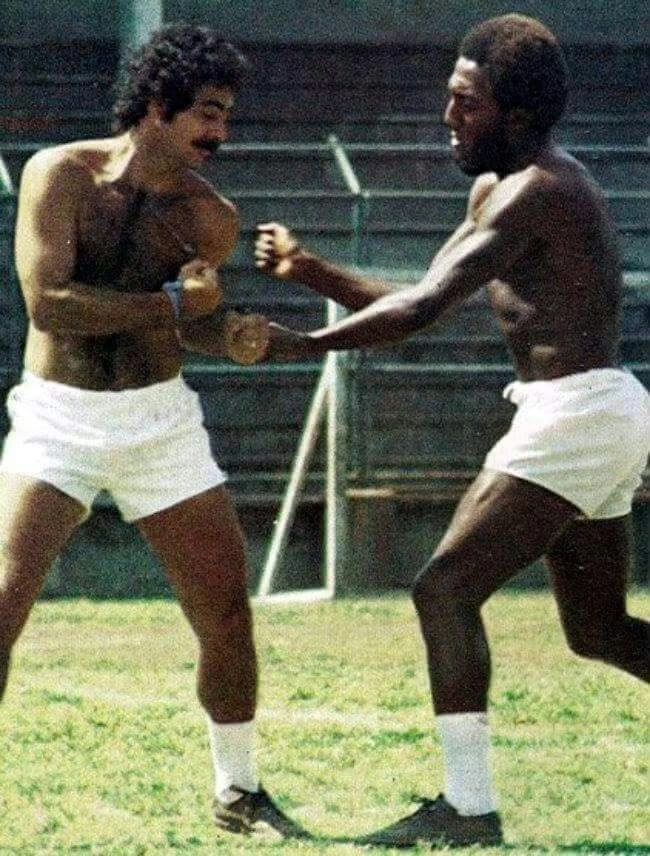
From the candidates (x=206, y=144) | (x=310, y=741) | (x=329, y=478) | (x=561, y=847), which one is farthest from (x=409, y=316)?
(x=329, y=478)

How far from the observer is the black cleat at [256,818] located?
→ 24.9ft

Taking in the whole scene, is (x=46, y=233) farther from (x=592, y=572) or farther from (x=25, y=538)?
(x=592, y=572)

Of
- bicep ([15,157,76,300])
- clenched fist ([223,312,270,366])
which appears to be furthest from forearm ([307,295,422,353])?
bicep ([15,157,76,300])

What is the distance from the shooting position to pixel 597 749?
30.4ft

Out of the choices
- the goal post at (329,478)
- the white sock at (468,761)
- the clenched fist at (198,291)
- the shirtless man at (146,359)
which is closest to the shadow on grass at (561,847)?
the white sock at (468,761)

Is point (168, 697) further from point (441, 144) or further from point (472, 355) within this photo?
point (441, 144)

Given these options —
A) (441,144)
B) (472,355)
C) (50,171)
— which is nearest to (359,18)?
(441,144)

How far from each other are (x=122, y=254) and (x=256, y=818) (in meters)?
1.52

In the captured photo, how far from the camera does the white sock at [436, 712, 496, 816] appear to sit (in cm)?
720

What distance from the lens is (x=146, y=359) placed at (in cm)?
759

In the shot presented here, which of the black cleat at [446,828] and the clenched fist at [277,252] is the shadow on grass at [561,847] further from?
the clenched fist at [277,252]

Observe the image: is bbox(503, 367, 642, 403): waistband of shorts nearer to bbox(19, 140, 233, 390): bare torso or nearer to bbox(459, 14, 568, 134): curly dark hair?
bbox(459, 14, 568, 134): curly dark hair

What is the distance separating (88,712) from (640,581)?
24.0 ft

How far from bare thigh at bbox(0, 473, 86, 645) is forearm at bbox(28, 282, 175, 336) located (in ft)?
1.34
